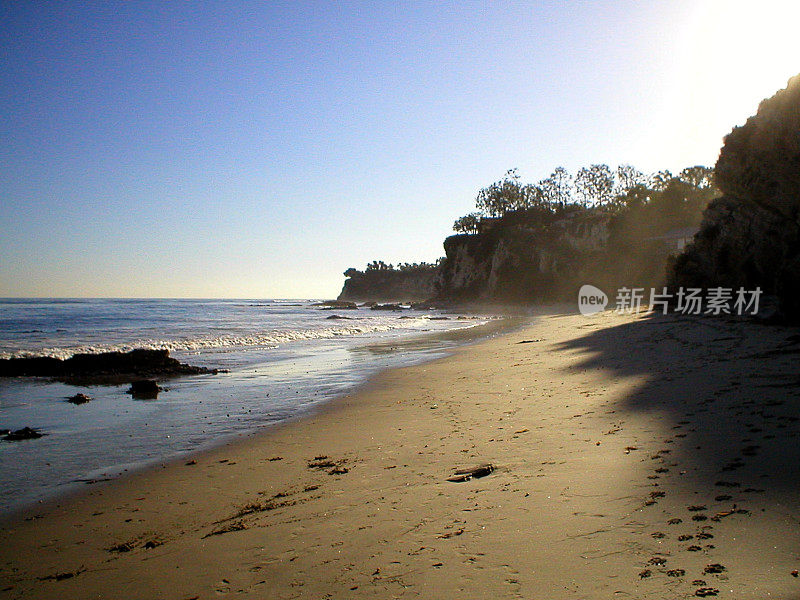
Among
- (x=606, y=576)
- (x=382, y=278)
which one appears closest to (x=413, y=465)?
(x=606, y=576)

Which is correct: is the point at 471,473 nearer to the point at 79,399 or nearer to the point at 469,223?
the point at 79,399

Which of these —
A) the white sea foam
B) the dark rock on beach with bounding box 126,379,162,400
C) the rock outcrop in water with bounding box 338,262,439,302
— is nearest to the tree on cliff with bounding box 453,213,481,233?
the rock outcrop in water with bounding box 338,262,439,302

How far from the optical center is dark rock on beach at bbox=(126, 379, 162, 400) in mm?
10883

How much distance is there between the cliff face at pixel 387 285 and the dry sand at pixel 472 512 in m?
123

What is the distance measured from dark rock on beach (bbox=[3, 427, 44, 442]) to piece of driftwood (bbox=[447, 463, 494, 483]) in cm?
676

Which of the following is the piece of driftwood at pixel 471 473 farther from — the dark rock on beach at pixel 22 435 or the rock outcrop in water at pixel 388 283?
the rock outcrop in water at pixel 388 283

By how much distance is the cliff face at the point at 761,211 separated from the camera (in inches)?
572

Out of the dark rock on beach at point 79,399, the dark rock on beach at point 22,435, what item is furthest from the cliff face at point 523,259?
the dark rock on beach at point 22,435

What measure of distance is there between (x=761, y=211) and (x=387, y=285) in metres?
133

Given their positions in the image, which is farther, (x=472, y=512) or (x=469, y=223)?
(x=469, y=223)

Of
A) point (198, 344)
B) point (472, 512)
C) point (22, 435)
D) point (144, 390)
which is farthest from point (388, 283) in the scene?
point (472, 512)

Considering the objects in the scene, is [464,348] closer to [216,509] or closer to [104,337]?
[216,509]

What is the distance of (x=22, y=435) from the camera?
7539 millimetres

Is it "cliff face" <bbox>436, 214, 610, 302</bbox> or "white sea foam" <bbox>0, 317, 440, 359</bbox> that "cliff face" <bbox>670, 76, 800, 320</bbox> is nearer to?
"white sea foam" <bbox>0, 317, 440, 359</bbox>
